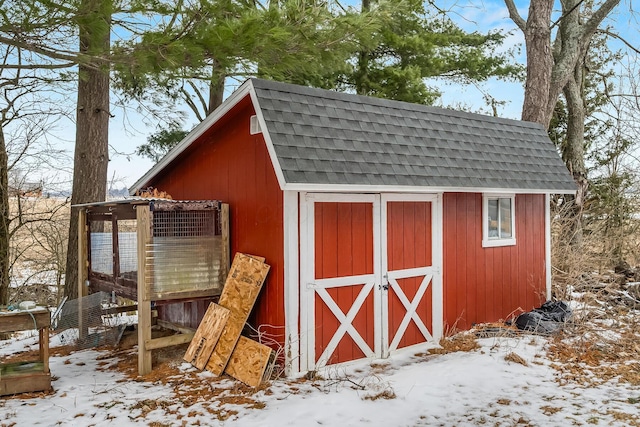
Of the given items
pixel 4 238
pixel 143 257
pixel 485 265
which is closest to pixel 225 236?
pixel 143 257

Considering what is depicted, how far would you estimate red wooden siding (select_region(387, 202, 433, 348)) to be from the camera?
6.80 meters

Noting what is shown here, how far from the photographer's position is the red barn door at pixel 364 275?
602 cm

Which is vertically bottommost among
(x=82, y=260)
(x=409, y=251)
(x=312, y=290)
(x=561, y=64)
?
(x=312, y=290)

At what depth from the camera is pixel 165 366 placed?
247 inches

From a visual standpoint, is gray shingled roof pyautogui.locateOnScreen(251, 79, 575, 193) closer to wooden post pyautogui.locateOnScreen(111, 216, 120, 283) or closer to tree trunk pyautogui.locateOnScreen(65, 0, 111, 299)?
wooden post pyautogui.locateOnScreen(111, 216, 120, 283)

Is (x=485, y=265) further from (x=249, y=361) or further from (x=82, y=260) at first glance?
(x=82, y=260)

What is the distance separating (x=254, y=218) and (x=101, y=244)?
2551 mm

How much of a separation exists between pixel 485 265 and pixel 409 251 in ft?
5.67

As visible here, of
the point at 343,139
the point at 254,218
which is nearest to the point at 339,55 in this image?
the point at 343,139

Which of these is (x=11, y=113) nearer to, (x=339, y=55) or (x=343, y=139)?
(x=339, y=55)

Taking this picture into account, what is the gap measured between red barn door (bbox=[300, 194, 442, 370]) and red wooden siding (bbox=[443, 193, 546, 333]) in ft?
1.30

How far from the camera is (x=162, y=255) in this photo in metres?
6.04

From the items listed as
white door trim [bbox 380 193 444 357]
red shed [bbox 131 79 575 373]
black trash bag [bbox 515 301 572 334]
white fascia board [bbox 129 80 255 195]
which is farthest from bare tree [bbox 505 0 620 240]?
white fascia board [bbox 129 80 255 195]

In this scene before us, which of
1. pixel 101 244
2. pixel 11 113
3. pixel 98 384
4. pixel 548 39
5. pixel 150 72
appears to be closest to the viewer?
pixel 98 384
